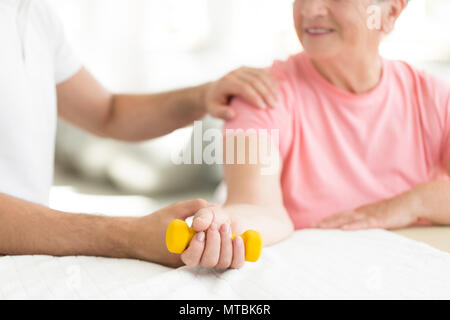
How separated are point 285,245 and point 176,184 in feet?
4.24

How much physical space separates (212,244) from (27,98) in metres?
0.53

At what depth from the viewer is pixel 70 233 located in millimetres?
718

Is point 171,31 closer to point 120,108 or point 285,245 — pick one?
point 120,108

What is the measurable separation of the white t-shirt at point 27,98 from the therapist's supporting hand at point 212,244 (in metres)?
0.47

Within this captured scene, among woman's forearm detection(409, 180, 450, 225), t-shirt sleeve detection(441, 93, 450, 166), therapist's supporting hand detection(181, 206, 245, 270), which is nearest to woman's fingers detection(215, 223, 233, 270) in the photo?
therapist's supporting hand detection(181, 206, 245, 270)

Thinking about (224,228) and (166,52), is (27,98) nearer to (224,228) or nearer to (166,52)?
(224,228)

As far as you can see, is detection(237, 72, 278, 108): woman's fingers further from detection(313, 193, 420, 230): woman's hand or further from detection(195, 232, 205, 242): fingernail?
detection(195, 232, 205, 242): fingernail

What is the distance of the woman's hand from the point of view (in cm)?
92

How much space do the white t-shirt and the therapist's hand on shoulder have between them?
34cm

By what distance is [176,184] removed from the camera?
2082 mm

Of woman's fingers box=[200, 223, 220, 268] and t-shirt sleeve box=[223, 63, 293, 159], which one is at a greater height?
t-shirt sleeve box=[223, 63, 293, 159]

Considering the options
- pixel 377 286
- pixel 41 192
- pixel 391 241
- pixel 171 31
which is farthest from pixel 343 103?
pixel 171 31

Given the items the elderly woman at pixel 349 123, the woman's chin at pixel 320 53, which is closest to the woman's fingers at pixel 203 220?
Answer: the elderly woman at pixel 349 123
